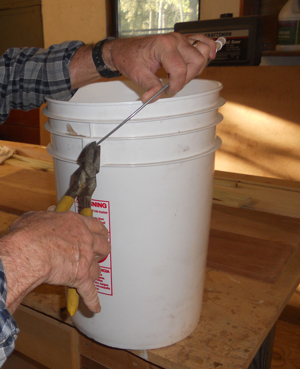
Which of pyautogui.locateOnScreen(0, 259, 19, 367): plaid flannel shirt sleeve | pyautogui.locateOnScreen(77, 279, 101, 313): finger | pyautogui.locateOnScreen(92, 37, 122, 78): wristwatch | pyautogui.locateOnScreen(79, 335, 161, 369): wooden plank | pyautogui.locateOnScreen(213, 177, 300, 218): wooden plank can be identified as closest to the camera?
pyautogui.locateOnScreen(0, 259, 19, 367): plaid flannel shirt sleeve

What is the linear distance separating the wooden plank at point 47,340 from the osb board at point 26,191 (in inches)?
16.3

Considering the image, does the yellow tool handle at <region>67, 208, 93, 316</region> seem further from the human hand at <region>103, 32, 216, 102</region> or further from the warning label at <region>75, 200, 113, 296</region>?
the human hand at <region>103, 32, 216, 102</region>

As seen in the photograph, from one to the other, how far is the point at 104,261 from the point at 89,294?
0.23 feet

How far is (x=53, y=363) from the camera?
2.43 ft

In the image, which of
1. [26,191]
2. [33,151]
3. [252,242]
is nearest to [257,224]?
[252,242]

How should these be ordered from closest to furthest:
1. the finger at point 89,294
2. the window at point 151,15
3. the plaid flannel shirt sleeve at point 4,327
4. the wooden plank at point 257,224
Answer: the plaid flannel shirt sleeve at point 4,327, the finger at point 89,294, the wooden plank at point 257,224, the window at point 151,15

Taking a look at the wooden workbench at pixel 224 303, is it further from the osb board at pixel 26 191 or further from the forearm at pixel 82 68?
the forearm at pixel 82 68

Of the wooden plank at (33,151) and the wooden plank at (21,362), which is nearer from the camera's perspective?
the wooden plank at (21,362)

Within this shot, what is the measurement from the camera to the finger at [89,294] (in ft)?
1.70

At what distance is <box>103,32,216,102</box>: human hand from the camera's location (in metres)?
0.56

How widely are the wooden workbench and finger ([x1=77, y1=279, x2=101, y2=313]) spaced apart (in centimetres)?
15

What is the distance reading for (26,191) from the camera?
1248 millimetres

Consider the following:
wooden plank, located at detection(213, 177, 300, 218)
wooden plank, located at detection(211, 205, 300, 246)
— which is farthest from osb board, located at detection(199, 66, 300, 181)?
wooden plank, located at detection(211, 205, 300, 246)

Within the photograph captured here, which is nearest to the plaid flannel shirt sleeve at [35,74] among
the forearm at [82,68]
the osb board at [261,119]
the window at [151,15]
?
the forearm at [82,68]
